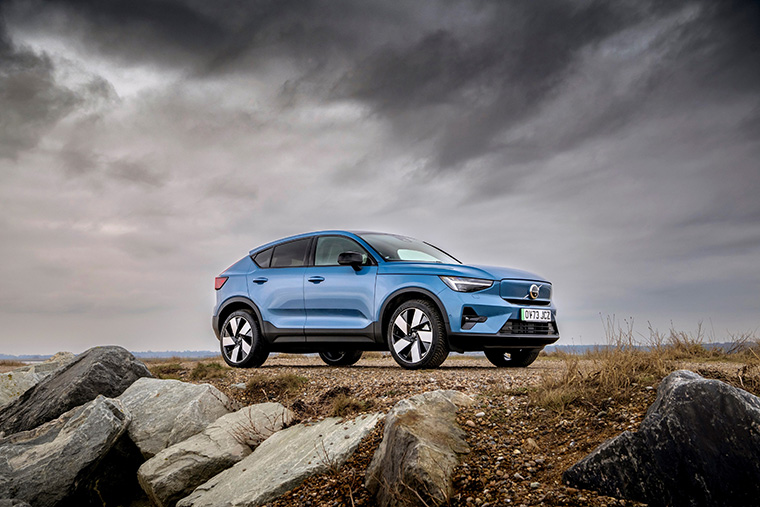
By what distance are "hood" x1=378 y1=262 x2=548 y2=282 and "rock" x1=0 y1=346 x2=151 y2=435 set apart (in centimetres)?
421

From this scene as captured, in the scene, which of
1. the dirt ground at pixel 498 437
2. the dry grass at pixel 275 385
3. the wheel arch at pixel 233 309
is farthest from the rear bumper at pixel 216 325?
the dirt ground at pixel 498 437

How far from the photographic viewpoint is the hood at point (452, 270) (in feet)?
28.2

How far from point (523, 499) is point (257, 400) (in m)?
4.71

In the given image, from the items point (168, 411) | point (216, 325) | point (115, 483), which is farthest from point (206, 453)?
point (216, 325)

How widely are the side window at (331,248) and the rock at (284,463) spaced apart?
357 centimetres

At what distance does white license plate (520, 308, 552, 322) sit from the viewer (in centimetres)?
866

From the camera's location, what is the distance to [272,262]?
35.2ft

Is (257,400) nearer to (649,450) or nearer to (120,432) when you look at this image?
(120,432)

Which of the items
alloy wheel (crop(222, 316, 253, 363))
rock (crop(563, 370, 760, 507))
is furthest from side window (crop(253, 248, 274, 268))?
rock (crop(563, 370, 760, 507))

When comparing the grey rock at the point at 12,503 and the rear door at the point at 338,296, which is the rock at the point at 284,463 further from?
the rear door at the point at 338,296

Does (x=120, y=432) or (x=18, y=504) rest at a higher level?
(x=120, y=432)

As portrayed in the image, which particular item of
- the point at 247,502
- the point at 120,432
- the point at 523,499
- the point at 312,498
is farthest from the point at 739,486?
the point at 120,432

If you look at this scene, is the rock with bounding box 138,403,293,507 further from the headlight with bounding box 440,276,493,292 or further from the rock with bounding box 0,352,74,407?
the rock with bounding box 0,352,74,407

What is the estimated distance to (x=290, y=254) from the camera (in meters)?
10.5
